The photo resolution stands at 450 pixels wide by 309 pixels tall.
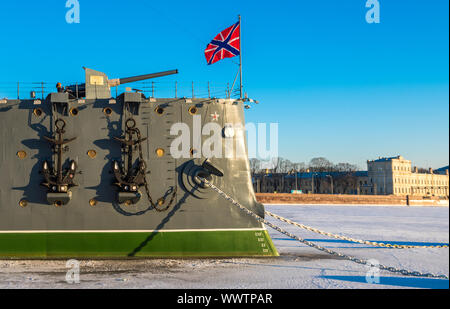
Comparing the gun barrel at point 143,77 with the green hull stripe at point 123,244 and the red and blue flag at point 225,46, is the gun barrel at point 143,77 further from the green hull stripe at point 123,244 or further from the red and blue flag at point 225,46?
the green hull stripe at point 123,244

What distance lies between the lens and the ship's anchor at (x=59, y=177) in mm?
13891

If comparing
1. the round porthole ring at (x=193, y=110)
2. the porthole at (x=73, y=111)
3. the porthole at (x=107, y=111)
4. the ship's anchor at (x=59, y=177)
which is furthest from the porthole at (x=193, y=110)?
the ship's anchor at (x=59, y=177)

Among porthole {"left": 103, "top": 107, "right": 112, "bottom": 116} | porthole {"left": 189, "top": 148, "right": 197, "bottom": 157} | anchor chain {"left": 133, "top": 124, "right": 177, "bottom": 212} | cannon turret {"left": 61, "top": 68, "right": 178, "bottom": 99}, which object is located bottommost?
anchor chain {"left": 133, "top": 124, "right": 177, "bottom": 212}

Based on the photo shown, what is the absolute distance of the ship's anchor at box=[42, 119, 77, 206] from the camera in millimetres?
13891

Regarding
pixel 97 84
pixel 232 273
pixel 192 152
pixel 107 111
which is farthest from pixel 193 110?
pixel 232 273

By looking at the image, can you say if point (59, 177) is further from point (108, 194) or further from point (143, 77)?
point (143, 77)

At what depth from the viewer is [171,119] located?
1466cm

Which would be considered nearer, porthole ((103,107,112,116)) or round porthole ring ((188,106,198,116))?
porthole ((103,107,112,116))

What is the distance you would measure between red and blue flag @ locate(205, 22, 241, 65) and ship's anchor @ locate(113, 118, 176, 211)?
4.23 m

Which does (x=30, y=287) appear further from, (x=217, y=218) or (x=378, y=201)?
(x=378, y=201)

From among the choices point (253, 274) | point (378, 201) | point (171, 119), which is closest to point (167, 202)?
point (171, 119)

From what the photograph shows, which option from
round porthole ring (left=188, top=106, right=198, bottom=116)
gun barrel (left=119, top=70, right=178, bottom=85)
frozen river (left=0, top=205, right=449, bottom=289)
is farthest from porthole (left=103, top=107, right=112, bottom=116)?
frozen river (left=0, top=205, right=449, bottom=289)

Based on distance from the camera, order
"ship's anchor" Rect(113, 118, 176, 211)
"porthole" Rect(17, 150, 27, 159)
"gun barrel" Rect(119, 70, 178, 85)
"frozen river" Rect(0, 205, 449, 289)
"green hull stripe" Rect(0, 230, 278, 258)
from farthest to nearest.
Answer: "gun barrel" Rect(119, 70, 178, 85), "porthole" Rect(17, 150, 27, 159), "green hull stripe" Rect(0, 230, 278, 258), "ship's anchor" Rect(113, 118, 176, 211), "frozen river" Rect(0, 205, 449, 289)

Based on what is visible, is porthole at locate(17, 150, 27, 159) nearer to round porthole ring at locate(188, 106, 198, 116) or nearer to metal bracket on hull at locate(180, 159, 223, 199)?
metal bracket on hull at locate(180, 159, 223, 199)
